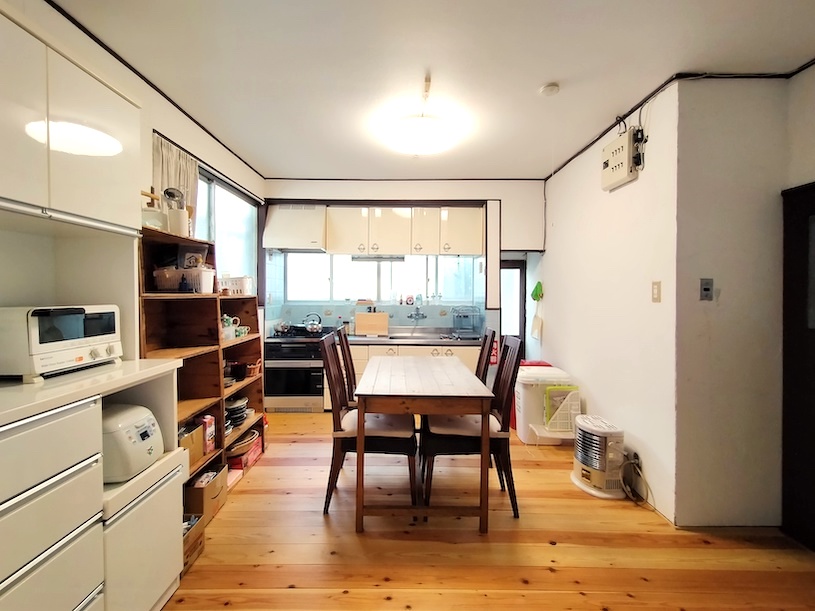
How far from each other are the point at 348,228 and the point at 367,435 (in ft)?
8.34

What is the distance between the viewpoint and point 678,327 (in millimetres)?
1938

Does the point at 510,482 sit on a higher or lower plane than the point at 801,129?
lower

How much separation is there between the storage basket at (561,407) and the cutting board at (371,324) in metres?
1.97

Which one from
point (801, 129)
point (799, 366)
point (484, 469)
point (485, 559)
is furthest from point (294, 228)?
point (799, 366)

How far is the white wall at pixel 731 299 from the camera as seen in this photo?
1.91 meters

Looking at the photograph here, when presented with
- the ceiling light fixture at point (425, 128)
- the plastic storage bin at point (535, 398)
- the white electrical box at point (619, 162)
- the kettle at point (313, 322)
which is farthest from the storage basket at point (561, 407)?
Result: the kettle at point (313, 322)

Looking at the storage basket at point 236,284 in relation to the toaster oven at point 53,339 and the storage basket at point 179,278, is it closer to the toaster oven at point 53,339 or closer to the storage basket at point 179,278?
the storage basket at point 179,278

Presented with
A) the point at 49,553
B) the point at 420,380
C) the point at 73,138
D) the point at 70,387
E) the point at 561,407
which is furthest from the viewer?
the point at 561,407

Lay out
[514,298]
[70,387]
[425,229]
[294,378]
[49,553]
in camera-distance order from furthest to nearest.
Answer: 1. [514,298]
2. [425,229]
3. [294,378]
4. [70,387]
5. [49,553]

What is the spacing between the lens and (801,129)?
1839 millimetres

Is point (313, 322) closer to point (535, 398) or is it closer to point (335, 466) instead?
point (335, 466)

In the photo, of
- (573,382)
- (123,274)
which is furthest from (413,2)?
(573,382)

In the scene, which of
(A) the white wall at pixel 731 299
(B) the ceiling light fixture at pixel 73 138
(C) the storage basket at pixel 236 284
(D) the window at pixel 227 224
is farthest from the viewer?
(D) the window at pixel 227 224

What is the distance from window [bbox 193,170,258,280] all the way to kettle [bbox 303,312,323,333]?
2.57 feet
